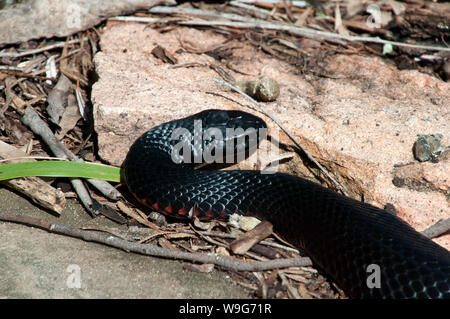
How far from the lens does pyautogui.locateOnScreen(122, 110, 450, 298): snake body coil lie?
131 inches

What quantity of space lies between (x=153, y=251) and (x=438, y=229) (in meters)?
2.45

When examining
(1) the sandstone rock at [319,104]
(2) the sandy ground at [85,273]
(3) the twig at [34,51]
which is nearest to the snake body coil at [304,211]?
(1) the sandstone rock at [319,104]

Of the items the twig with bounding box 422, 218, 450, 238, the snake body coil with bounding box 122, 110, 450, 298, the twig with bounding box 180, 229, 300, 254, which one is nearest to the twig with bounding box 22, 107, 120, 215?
the snake body coil with bounding box 122, 110, 450, 298

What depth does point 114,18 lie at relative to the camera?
609cm

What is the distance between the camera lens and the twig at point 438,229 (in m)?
4.10

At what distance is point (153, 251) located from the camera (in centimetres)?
379

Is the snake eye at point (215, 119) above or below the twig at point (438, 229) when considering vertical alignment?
above

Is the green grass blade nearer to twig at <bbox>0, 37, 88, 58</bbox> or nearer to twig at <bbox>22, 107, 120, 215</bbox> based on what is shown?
twig at <bbox>22, 107, 120, 215</bbox>

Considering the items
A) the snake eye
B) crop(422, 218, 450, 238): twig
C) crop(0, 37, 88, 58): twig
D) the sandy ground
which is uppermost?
crop(0, 37, 88, 58): twig

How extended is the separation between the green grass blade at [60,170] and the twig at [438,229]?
9.74ft

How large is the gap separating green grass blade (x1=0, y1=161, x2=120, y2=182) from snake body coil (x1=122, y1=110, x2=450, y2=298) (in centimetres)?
18
